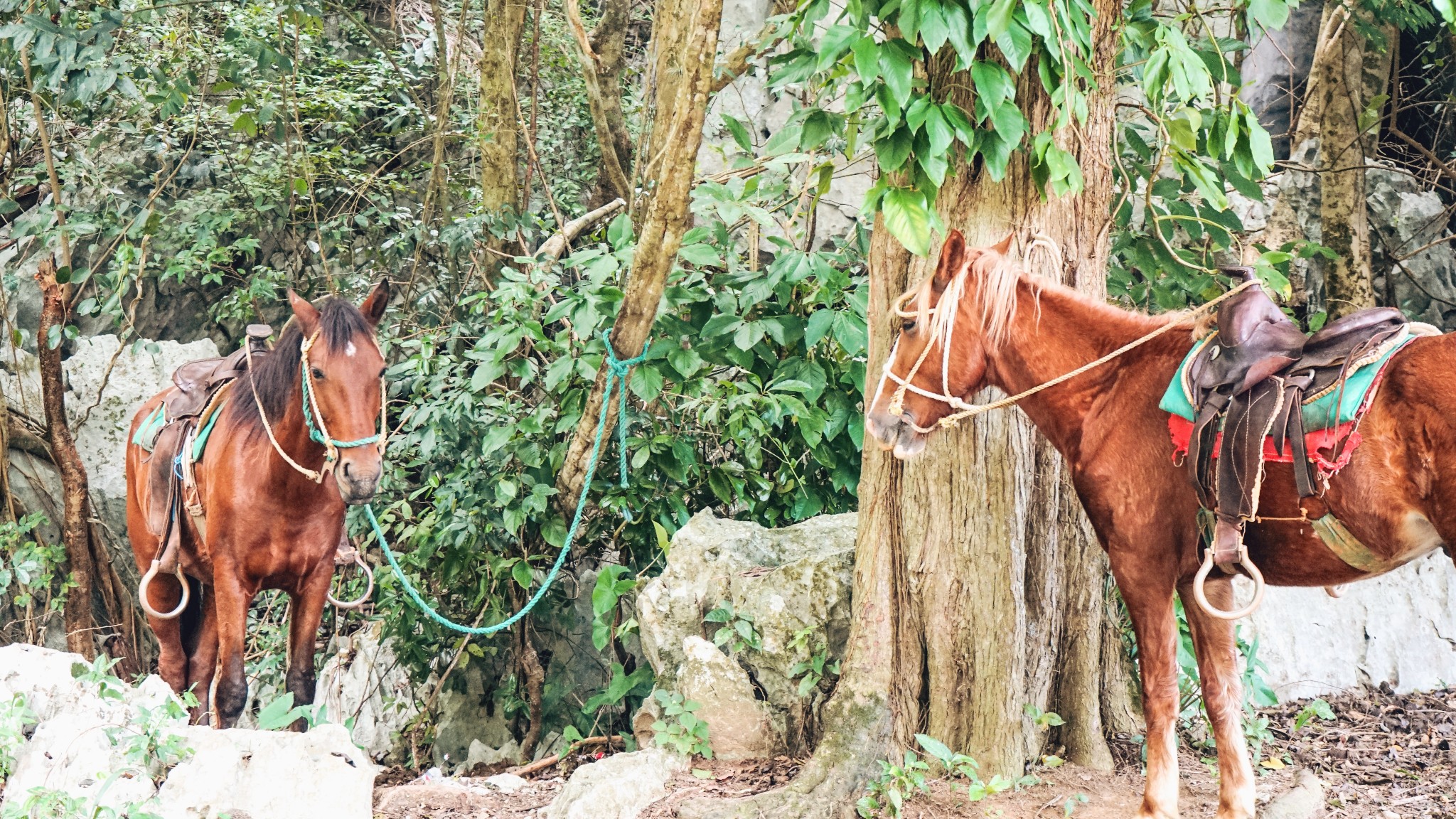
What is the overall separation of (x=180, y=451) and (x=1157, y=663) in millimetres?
4192

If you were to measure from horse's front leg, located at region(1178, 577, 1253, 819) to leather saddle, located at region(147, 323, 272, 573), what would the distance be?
3.96 m

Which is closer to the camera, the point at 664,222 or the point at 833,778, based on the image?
the point at 833,778

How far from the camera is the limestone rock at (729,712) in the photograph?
4.20m

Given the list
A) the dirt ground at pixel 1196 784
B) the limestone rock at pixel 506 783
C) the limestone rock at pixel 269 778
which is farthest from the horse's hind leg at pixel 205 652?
the limestone rock at pixel 269 778

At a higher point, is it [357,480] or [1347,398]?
[1347,398]

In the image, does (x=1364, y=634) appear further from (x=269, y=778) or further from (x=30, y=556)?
(x=30, y=556)

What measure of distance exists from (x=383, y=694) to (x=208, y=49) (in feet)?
17.2

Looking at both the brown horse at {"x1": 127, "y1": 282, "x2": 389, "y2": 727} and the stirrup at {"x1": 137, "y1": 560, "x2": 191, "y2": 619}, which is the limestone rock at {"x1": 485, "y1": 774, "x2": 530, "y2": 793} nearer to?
the brown horse at {"x1": 127, "y1": 282, "x2": 389, "y2": 727}

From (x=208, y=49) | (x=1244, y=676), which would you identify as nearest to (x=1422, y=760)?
(x=1244, y=676)

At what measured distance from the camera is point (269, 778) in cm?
321

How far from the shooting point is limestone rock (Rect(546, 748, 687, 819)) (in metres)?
3.78

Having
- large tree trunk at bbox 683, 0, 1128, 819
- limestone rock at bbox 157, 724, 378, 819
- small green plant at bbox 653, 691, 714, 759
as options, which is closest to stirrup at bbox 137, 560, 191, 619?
limestone rock at bbox 157, 724, 378, 819

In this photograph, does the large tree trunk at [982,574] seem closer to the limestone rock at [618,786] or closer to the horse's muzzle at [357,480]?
the limestone rock at [618,786]

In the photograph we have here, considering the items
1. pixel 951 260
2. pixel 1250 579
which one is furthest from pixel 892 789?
pixel 951 260
